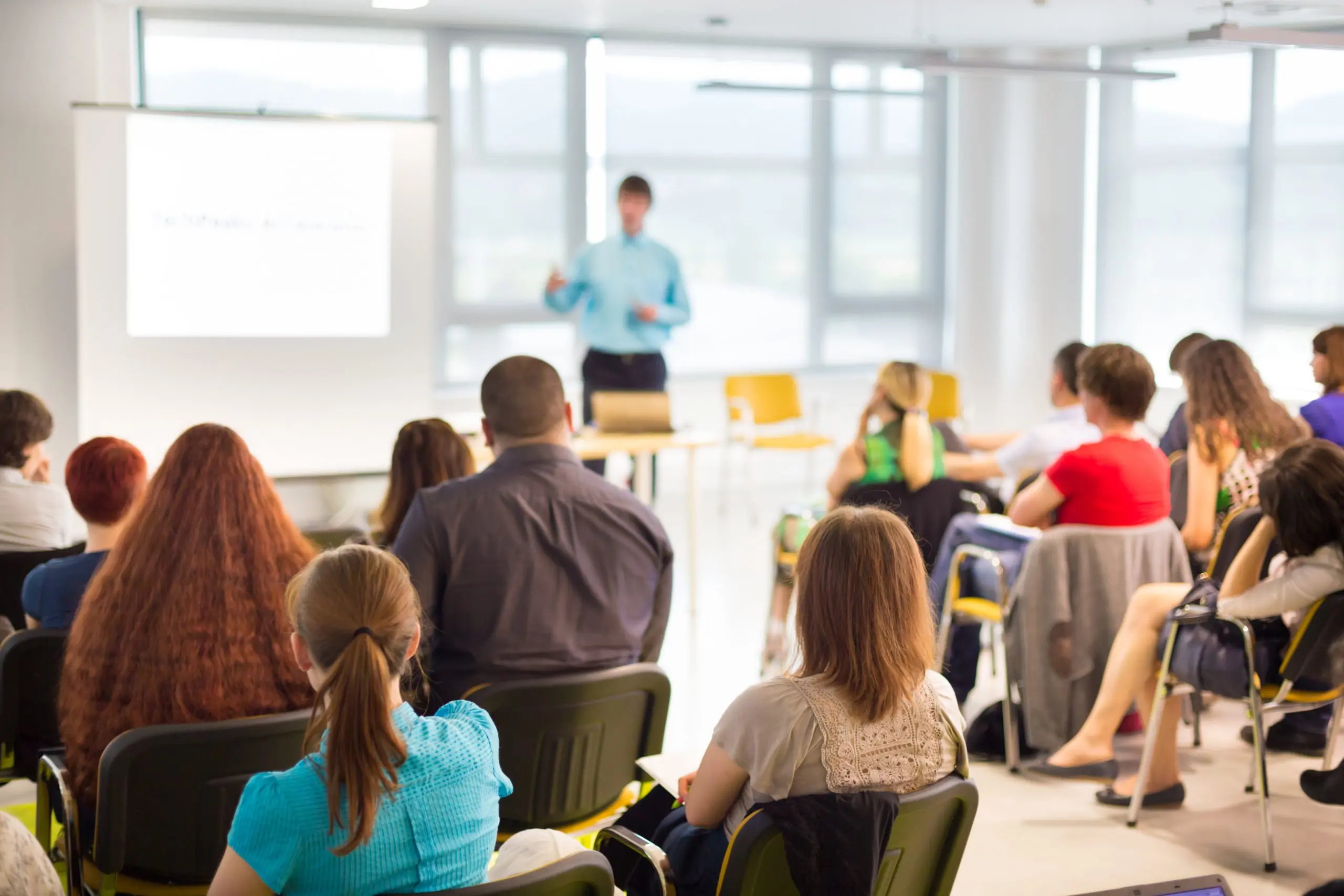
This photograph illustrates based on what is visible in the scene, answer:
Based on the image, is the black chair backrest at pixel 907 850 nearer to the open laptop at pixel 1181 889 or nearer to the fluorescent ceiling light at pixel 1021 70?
the open laptop at pixel 1181 889

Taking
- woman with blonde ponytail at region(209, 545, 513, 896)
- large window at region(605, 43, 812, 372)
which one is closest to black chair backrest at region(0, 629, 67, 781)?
woman with blonde ponytail at region(209, 545, 513, 896)

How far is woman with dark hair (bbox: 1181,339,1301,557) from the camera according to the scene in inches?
160

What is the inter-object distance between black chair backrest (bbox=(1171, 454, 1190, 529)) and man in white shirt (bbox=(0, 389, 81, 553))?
3244mm

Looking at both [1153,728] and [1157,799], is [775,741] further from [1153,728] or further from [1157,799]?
[1157,799]

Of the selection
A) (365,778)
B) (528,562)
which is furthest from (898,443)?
(365,778)

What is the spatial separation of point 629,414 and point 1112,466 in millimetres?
2353

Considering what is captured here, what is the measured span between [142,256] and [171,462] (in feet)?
13.3

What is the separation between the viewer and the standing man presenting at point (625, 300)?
Answer: 23.4 ft

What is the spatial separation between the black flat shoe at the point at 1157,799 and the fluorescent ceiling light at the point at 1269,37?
123 inches

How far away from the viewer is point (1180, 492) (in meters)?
4.30

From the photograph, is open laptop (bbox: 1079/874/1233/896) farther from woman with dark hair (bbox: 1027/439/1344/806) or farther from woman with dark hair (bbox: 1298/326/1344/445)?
woman with dark hair (bbox: 1298/326/1344/445)

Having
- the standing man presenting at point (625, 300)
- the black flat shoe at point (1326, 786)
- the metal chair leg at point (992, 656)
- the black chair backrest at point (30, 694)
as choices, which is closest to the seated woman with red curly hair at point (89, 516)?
the black chair backrest at point (30, 694)

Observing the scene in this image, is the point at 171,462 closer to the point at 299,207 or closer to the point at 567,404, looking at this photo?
the point at 567,404

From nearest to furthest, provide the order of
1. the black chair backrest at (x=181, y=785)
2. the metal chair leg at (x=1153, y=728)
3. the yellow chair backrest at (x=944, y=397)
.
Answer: the black chair backrest at (x=181, y=785), the metal chair leg at (x=1153, y=728), the yellow chair backrest at (x=944, y=397)
